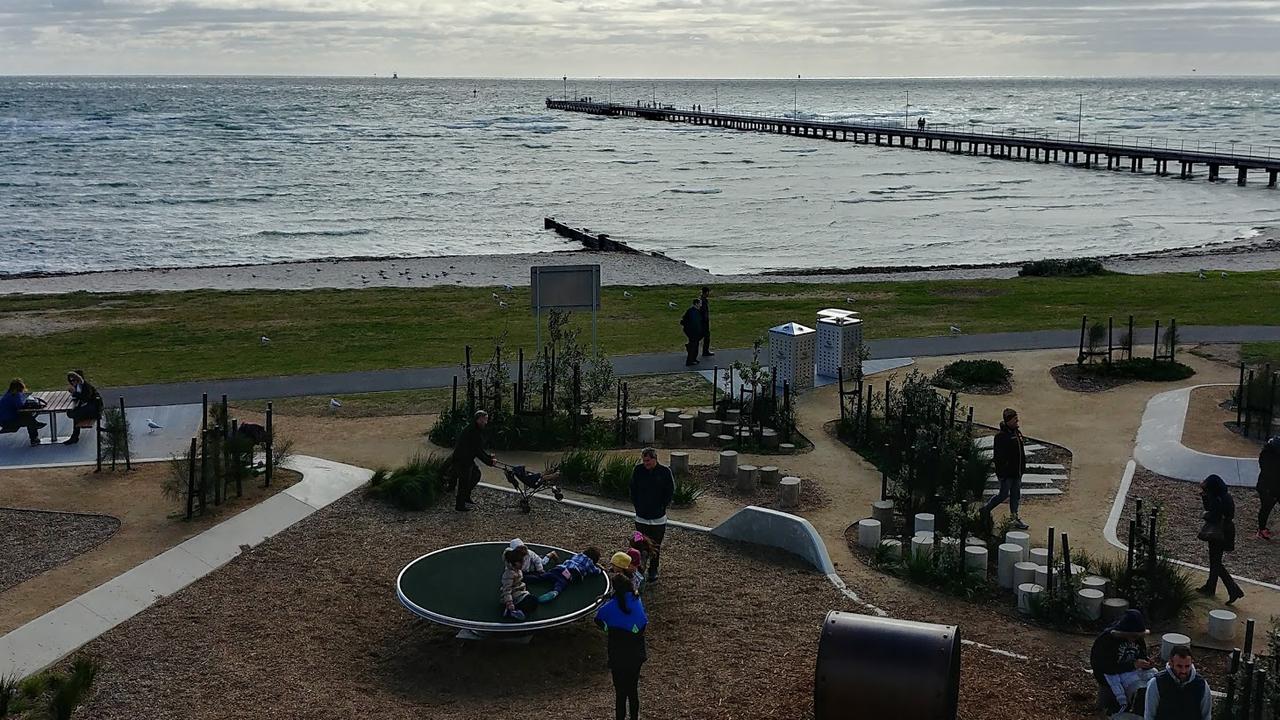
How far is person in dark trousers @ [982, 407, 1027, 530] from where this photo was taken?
14797 mm

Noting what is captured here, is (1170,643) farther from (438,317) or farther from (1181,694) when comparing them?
(438,317)

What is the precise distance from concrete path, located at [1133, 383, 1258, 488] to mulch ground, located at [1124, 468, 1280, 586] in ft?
0.80

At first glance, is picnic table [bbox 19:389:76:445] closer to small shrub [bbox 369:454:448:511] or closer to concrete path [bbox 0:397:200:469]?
concrete path [bbox 0:397:200:469]

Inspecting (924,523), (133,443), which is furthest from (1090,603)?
(133,443)

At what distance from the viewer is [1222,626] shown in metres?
11.7

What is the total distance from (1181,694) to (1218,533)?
4.45 metres

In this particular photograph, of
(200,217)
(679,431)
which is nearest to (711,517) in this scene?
(679,431)

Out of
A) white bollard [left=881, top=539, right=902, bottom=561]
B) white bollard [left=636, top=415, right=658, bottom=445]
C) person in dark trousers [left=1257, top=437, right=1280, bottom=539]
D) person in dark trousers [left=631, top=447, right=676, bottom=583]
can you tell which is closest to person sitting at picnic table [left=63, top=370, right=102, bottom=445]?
white bollard [left=636, top=415, right=658, bottom=445]

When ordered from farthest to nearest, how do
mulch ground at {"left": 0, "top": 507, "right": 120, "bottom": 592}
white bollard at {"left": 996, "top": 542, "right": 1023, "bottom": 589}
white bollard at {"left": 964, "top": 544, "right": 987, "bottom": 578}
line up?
mulch ground at {"left": 0, "top": 507, "right": 120, "bottom": 592} < white bollard at {"left": 964, "top": 544, "right": 987, "bottom": 578} < white bollard at {"left": 996, "top": 542, "right": 1023, "bottom": 589}

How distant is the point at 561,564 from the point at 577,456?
439 cm

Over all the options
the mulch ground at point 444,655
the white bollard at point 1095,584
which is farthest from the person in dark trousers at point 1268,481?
the mulch ground at point 444,655

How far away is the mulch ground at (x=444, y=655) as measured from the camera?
10266mm

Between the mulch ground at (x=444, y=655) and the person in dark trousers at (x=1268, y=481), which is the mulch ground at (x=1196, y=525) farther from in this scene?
the mulch ground at (x=444, y=655)

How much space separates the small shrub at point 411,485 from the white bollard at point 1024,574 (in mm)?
6873
